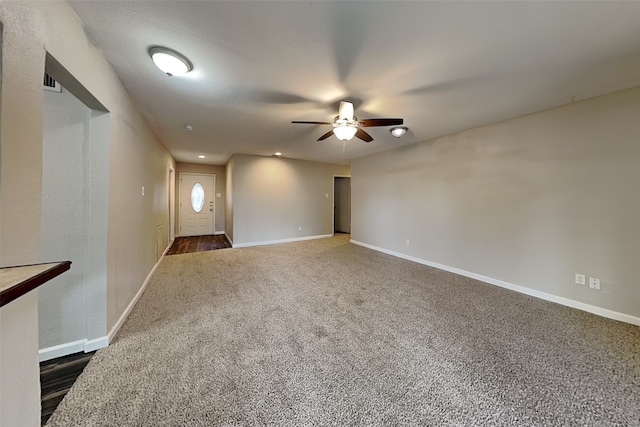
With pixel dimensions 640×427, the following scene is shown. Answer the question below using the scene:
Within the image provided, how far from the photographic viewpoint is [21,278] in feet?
2.33

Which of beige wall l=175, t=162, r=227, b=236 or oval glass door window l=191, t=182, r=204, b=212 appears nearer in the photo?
beige wall l=175, t=162, r=227, b=236

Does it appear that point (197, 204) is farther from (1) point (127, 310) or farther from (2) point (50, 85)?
(2) point (50, 85)

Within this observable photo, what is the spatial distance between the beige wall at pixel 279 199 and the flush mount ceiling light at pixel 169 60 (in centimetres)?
362

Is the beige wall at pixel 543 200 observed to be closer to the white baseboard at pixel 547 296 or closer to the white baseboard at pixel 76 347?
the white baseboard at pixel 547 296

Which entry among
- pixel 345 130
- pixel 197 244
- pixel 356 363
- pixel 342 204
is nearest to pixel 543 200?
pixel 345 130

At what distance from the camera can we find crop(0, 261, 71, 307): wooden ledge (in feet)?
2.03

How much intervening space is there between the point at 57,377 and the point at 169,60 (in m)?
2.40

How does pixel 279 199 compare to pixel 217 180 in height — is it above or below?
below

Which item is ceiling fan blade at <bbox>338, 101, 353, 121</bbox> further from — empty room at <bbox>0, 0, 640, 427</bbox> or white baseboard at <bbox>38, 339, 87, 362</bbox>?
white baseboard at <bbox>38, 339, 87, 362</bbox>

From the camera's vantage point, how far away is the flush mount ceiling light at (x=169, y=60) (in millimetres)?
1635

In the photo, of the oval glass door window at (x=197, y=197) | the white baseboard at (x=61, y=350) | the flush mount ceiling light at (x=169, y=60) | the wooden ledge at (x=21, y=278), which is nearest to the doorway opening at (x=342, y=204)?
the oval glass door window at (x=197, y=197)

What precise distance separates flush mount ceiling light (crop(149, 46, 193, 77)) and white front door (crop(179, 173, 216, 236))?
565 cm

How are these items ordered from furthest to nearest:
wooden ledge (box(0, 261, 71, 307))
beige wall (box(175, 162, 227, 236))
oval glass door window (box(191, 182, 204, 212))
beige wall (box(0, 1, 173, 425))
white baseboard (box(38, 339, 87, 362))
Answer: oval glass door window (box(191, 182, 204, 212))
beige wall (box(175, 162, 227, 236))
white baseboard (box(38, 339, 87, 362))
beige wall (box(0, 1, 173, 425))
wooden ledge (box(0, 261, 71, 307))

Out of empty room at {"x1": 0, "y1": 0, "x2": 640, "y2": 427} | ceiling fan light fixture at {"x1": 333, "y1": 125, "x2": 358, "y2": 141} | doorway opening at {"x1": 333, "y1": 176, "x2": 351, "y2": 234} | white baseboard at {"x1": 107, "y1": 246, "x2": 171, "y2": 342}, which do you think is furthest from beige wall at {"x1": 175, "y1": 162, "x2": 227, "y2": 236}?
ceiling fan light fixture at {"x1": 333, "y1": 125, "x2": 358, "y2": 141}
